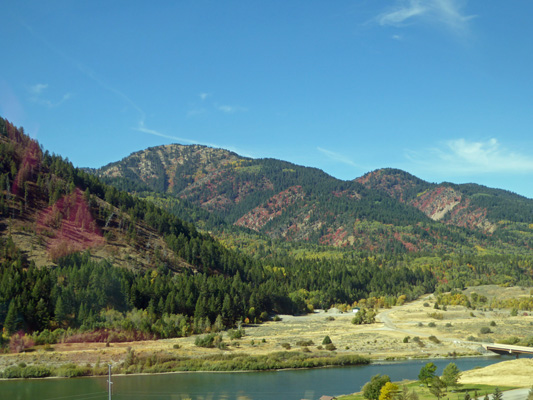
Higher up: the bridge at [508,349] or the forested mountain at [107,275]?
the forested mountain at [107,275]

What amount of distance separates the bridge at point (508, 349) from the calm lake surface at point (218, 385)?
14.5 metres

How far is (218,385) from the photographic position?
244 ft

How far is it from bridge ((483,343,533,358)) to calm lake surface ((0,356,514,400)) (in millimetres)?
14518

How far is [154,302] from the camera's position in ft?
413

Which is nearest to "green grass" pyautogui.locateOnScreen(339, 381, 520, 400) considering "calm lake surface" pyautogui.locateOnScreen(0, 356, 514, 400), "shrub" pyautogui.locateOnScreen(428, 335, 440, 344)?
"calm lake surface" pyautogui.locateOnScreen(0, 356, 514, 400)

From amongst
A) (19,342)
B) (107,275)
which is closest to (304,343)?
(107,275)

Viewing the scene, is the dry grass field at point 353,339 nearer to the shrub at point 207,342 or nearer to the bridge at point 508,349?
the shrub at point 207,342

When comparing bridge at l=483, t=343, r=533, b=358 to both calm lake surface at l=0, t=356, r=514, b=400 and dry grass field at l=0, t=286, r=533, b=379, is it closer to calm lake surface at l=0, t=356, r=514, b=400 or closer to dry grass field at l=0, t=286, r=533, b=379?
dry grass field at l=0, t=286, r=533, b=379

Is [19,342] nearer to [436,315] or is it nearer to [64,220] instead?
[64,220]

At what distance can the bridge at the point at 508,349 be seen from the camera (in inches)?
3841

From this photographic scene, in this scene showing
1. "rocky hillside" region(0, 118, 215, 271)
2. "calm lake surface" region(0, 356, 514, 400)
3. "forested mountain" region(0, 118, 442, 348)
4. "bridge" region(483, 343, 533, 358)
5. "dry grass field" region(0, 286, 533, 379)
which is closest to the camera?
"calm lake surface" region(0, 356, 514, 400)

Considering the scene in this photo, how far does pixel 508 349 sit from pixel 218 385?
57.2 m

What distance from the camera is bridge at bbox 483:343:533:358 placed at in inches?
3841

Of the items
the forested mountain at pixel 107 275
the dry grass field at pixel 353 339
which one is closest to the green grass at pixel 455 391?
the dry grass field at pixel 353 339
